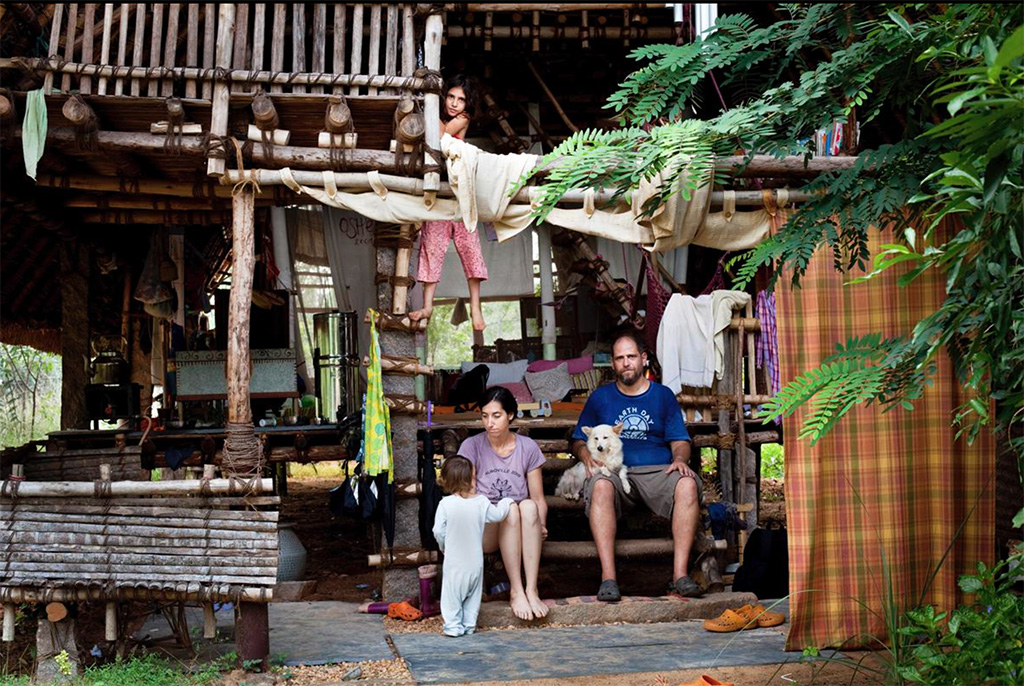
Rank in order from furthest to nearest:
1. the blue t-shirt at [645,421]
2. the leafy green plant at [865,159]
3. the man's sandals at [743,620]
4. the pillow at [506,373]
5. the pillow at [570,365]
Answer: the pillow at [570,365]
the pillow at [506,373]
the blue t-shirt at [645,421]
the man's sandals at [743,620]
the leafy green plant at [865,159]

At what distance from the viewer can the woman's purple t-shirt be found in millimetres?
6301

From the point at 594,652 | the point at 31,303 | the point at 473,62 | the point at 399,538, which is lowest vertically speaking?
the point at 594,652

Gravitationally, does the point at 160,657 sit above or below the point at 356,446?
below

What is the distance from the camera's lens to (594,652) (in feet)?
17.5

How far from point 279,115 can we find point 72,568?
2.88 m

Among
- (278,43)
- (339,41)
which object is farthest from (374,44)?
(278,43)

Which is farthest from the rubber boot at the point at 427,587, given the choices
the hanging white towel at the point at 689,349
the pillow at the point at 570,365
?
the pillow at the point at 570,365

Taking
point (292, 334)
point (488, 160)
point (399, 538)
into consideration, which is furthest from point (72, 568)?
point (292, 334)

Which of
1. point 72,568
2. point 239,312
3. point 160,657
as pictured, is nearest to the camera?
point 72,568

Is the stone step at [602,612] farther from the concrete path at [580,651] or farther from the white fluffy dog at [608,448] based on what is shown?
the white fluffy dog at [608,448]

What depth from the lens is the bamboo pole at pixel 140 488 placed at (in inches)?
197

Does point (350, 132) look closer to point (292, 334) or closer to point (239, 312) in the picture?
point (239, 312)

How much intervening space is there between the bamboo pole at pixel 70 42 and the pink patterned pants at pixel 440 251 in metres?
2.36

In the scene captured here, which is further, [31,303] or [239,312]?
[31,303]
